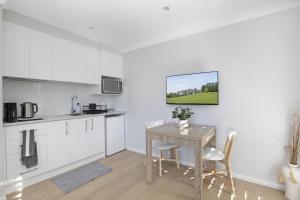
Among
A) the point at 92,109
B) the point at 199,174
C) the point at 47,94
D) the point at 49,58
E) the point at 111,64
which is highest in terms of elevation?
the point at 111,64

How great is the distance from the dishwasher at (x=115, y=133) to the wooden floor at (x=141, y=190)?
89 centimetres

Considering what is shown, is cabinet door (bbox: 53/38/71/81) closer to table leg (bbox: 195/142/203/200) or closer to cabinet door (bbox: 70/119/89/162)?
cabinet door (bbox: 70/119/89/162)

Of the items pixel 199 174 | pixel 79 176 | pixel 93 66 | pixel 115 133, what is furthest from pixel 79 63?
pixel 199 174

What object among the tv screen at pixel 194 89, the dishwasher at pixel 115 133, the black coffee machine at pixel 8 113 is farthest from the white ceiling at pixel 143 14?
the dishwasher at pixel 115 133

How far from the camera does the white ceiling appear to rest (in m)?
2.08

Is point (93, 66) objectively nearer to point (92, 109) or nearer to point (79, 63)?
point (79, 63)

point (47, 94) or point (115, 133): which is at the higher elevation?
point (47, 94)

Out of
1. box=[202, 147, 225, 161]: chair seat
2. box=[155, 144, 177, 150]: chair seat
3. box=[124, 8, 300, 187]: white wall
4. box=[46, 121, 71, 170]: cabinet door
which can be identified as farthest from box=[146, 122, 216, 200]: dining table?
box=[46, 121, 71, 170]: cabinet door

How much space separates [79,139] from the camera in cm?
285

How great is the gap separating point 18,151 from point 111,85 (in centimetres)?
200

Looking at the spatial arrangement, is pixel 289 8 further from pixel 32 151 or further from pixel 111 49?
pixel 32 151

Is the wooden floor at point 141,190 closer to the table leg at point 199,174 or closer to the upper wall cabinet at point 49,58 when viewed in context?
the table leg at point 199,174

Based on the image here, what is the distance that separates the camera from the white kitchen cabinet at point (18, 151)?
2.03 metres

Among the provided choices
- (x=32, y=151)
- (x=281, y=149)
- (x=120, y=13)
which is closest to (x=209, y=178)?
(x=281, y=149)
